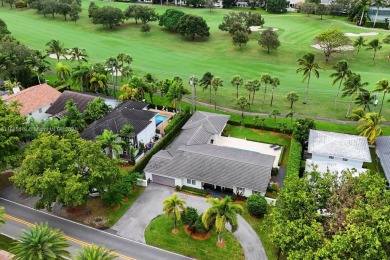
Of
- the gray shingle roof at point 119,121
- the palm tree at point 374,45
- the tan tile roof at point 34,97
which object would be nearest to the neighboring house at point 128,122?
the gray shingle roof at point 119,121

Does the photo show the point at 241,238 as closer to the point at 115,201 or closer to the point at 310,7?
the point at 115,201

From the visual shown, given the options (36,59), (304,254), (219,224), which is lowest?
(219,224)

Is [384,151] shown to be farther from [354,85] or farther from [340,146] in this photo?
[354,85]

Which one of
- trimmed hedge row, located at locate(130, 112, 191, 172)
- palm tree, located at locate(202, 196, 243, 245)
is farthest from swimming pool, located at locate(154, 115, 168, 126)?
palm tree, located at locate(202, 196, 243, 245)

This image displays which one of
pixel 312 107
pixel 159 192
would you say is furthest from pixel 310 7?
pixel 159 192

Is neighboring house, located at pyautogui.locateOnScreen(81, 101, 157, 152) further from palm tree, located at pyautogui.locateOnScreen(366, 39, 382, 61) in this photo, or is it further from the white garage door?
palm tree, located at pyautogui.locateOnScreen(366, 39, 382, 61)

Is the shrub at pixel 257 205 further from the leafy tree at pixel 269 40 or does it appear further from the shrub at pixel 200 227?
the leafy tree at pixel 269 40
